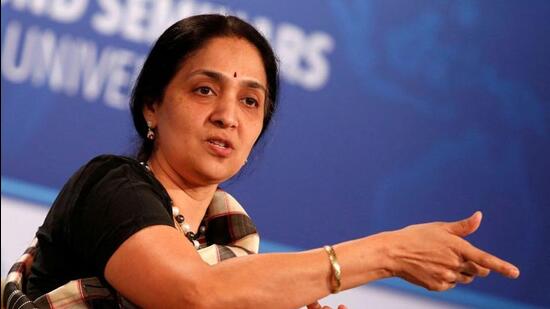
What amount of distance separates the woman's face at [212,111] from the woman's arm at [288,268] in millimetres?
294

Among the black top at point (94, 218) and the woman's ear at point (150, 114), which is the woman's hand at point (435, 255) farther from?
the woman's ear at point (150, 114)

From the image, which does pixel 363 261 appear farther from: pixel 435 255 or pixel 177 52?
pixel 177 52

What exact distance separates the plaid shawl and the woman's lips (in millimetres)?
152

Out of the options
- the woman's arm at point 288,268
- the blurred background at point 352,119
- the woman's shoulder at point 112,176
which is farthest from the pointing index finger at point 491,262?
the blurred background at point 352,119

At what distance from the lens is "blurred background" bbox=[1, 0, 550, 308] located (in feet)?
10.9

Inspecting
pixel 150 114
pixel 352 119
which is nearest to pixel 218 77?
pixel 150 114

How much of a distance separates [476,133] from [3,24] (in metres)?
1.61

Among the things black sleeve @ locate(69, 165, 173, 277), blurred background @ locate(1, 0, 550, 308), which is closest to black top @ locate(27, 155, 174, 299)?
black sleeve @ locate(69, 165, 173, 277)

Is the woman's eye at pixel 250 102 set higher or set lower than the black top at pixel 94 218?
higher

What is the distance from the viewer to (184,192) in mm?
1747

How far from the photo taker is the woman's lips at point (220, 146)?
5.52 ft

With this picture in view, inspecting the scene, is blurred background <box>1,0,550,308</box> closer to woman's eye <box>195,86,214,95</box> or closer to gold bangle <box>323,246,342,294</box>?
woman's eye <box>195,86,214,95</box>

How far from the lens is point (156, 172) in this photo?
1741mm

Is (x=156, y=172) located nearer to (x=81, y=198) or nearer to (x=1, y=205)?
(x=81, y=198)
